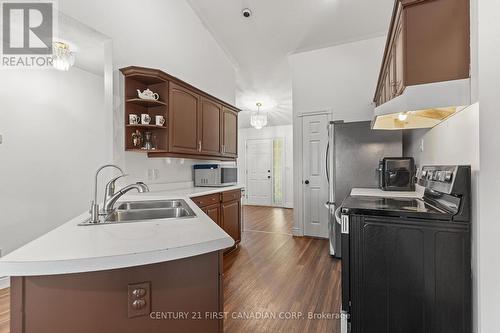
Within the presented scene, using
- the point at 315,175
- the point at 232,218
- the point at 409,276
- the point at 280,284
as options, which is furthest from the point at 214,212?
the point at 409,276

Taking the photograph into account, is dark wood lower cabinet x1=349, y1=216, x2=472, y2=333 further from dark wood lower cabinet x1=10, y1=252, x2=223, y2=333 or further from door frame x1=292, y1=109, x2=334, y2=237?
door frame x1=292, y1=109, x2=334, y2=237

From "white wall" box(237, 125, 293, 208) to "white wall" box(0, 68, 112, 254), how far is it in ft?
14.5

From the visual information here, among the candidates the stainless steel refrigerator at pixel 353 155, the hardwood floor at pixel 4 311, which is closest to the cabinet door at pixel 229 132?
the stainless steel refrigerator at pixel 353 155

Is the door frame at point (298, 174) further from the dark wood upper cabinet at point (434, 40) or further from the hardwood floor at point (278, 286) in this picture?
the dark wood upper cabinet at point (434, 40)

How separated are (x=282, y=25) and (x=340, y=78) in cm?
123

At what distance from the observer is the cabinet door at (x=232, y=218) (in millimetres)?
3271

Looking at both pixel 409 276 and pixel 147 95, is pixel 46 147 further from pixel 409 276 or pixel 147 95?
pixel 409 276

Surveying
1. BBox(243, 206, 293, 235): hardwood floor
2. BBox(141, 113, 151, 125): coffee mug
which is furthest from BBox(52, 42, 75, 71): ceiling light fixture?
BBox(243, 206, 293, 235): hardwood floor

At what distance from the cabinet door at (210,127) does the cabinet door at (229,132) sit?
5.8 inches

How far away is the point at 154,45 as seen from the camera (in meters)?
2.90

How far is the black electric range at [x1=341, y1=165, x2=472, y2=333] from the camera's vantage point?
4.26 feet

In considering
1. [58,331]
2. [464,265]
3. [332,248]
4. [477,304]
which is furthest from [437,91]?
[332,248]

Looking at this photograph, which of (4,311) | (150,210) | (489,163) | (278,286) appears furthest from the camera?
(278,286)

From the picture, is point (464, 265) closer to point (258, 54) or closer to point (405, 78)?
point (405, 78)
